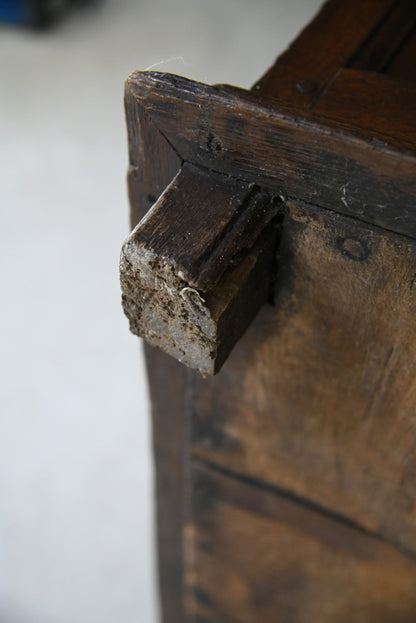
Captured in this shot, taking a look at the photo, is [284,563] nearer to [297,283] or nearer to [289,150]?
[297,283]

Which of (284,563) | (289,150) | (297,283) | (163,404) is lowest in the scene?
(284,563)

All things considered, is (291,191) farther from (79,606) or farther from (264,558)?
(79,606)

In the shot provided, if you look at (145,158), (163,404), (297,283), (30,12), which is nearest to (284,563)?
(163,404)

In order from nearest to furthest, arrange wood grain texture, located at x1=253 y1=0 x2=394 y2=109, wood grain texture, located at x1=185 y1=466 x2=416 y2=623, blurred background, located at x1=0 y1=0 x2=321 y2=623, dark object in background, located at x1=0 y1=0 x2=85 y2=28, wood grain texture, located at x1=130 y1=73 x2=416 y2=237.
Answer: wood grain texture, located at x1=130 y1=73 x2=416 y2=237, wood grain texture, located at x1=253 y1=0 x2=394 y2=109, wood grain texture, located at x1=185 y1=466 x2=416 y2=623, blurred background, located at x1=0 y1=0 x2=321 y2=623, dark object in background, located at x1=0 y1=0 x2=85 y2=28

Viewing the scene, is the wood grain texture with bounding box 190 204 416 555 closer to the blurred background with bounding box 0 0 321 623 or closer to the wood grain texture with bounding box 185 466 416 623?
the wood grain texture with bounding box 185 466 416 623

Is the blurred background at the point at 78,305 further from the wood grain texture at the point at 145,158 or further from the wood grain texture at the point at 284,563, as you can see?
the wood grain texture at the point at 145,158

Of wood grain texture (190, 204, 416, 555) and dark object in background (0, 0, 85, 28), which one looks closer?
wood grain texture (190, 204, 416, 555)

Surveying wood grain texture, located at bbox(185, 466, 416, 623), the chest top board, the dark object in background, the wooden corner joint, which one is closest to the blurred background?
the dark object in background
